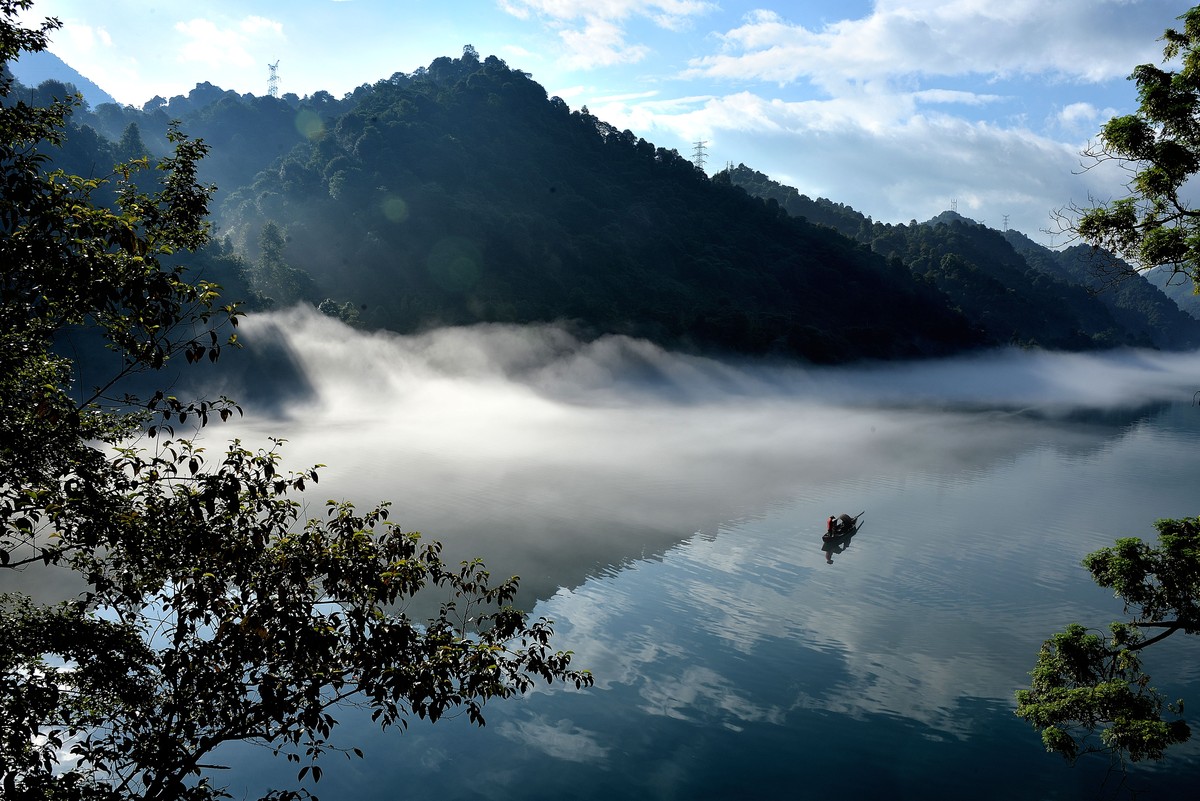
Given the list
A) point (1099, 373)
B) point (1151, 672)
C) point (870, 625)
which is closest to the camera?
point (1151, 672)

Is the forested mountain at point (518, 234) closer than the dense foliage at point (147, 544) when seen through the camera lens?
No

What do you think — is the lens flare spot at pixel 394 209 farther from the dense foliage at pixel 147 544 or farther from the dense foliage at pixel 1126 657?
the dense foliage at pixel 1126 657

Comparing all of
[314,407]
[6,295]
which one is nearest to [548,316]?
[314,407]

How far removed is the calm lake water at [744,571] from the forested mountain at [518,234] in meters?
15.4

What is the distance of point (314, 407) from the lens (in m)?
99.1

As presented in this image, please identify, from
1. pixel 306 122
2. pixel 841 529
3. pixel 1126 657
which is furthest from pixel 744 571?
pixel 306 122

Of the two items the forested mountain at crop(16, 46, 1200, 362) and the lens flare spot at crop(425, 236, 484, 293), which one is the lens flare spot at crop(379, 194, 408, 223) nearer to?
the forested mountain at crop(16, 46, 1200, 362)

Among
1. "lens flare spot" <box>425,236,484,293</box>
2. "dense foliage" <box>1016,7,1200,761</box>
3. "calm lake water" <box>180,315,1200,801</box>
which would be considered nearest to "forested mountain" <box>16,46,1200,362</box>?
"lens flare spot" <box>425,236,484,293</box>

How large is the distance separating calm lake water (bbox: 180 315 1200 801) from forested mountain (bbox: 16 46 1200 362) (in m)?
15.4

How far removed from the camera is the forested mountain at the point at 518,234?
118m

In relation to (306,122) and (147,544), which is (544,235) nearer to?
(306,122)

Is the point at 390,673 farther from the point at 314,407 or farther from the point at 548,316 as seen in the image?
the point at 548,316

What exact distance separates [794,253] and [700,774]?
162 metres

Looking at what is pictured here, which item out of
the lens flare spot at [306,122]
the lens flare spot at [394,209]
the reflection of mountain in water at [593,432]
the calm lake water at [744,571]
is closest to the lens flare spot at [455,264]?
the lens flare spot at [394,209]
